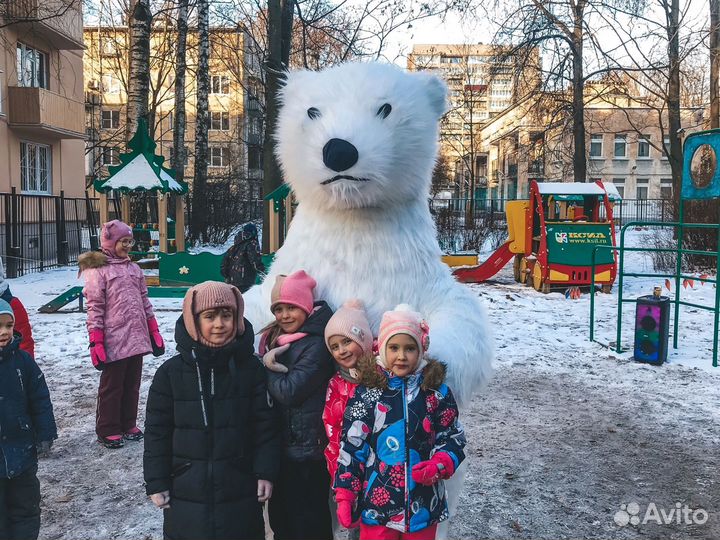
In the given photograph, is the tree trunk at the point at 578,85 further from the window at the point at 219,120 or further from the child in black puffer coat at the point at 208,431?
the window at the point at 219,120

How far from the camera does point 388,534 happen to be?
2.09 metres

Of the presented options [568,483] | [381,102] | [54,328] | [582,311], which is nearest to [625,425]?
[568,483]

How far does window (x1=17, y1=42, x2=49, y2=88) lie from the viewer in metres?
17.1

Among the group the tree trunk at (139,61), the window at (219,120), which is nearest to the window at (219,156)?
the window at (219,120)

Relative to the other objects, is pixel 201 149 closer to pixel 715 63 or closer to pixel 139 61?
pixel 139 61

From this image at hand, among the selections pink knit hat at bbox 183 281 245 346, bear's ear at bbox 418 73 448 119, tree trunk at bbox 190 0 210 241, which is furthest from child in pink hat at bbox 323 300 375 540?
tree trunk at bbox 190 0 210 241

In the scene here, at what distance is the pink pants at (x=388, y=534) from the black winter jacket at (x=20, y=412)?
154 centimetres

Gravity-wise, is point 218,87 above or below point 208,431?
above

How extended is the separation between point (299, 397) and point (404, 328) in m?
0.47

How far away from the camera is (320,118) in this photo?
2438 mm

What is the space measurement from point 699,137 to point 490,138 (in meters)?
46.0

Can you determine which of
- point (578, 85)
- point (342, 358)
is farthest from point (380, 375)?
point (578, 85)

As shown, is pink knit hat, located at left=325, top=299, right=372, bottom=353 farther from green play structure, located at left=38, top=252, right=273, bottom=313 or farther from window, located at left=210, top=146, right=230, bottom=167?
window, located at left=210, top=146, right=230, bottom=167

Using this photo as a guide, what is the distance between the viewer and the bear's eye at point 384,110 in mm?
2438
